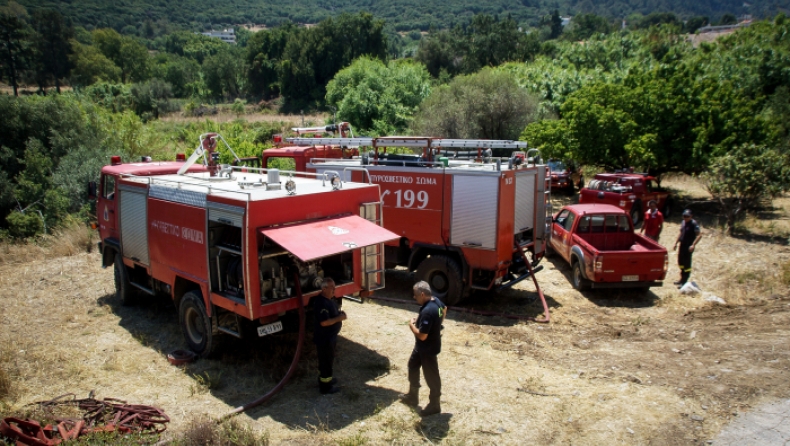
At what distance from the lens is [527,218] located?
36.8ft

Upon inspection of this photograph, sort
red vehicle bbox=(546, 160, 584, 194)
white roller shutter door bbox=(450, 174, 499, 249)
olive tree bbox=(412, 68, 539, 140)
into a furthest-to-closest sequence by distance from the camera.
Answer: olive tree bbox=(412, 68, 539, 140) < red vehicle bbox=(546, 160, 584, 194) < white roller shutter door bbox=(450, 174, 499, 249)

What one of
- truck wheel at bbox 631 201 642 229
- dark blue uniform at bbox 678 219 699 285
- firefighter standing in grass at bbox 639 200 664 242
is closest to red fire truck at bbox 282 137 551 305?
dark blue uniform at bbox 678 219 699 285

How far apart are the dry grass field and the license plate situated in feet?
2.39

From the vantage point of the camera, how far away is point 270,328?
7406 mm

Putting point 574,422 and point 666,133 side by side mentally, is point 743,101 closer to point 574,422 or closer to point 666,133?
point 666,133

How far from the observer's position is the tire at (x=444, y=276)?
10711 mm

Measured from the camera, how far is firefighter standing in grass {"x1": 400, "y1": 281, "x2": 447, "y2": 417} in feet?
20.5

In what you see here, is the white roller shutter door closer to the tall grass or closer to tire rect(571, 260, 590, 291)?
tire rect(571, 260, 590, 291)

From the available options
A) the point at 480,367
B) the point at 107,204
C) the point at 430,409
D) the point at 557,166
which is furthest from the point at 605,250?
the point at 557,166

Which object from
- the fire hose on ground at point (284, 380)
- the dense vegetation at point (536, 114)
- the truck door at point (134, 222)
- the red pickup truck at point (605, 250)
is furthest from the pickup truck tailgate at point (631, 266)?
the truck door at point (134, 222)

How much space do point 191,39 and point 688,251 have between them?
130980mm

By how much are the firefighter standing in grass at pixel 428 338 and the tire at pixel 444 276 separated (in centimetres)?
413

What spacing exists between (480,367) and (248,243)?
3.66 metres

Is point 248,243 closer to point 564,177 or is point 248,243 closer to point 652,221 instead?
point 652,221
